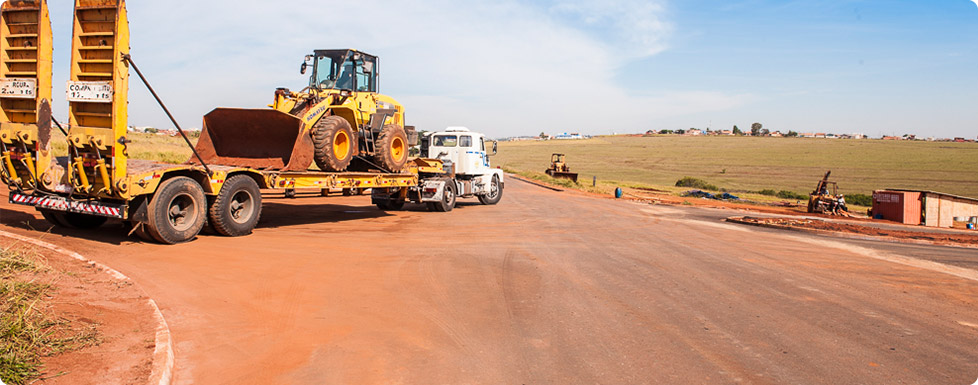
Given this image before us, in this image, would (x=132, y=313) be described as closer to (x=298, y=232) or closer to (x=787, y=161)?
(x=298, y=232)

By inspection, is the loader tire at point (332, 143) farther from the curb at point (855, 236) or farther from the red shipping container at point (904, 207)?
the red shipping container at point (904, 207)

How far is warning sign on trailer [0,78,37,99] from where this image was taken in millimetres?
8484

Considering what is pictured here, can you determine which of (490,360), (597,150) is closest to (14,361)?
(490,360)

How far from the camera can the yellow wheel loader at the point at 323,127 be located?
11.2 meters

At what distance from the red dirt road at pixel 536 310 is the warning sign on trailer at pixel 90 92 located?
82.9 inches

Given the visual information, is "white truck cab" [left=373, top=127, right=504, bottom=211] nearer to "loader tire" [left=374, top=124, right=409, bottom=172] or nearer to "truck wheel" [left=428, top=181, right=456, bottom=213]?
"truck wheel" [left=428, top=181, right=456, bottom=213]

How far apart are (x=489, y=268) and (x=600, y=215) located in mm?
10078

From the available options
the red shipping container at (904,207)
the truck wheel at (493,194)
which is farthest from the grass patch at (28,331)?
the red shipping container at (904,207)

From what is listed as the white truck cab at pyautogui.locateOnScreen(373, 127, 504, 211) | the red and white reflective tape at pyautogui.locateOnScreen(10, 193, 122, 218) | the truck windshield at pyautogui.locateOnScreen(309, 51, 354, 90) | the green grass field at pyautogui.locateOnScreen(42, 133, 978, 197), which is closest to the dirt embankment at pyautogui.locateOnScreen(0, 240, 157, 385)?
the red and white reflective tape at pyautogui.locateOnScreen(10, 193, 122, 218)

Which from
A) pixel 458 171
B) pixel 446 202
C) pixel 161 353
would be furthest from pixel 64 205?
pixel 458 171

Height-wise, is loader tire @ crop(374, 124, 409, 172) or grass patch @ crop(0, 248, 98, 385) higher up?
loader tire @ crop(374, 124, 409, 172)

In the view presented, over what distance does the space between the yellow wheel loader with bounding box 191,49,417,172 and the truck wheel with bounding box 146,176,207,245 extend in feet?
6.15

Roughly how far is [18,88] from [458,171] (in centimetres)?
1239

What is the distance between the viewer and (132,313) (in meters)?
5.33
